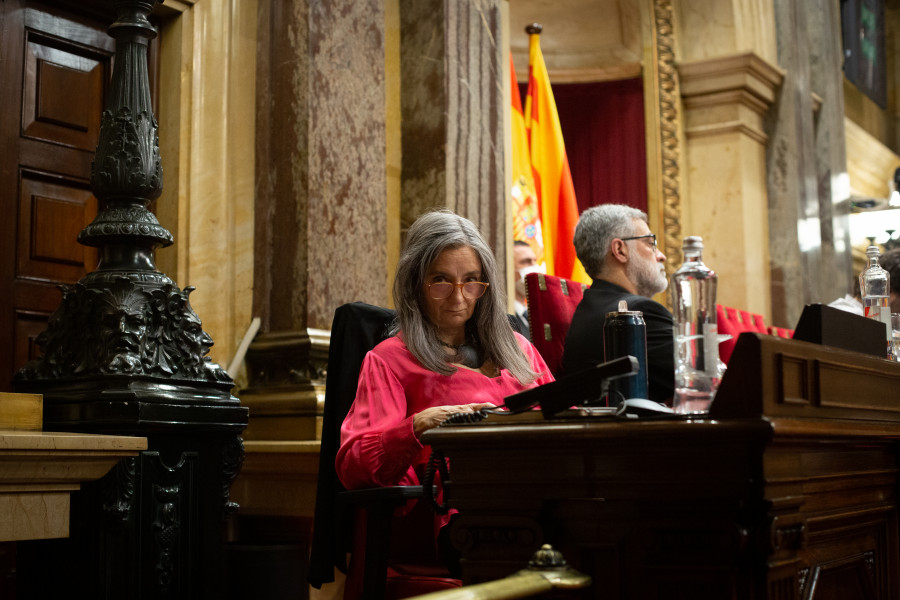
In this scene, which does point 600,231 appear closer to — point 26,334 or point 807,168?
point 26,334

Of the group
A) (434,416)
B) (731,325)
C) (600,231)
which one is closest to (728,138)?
(731,325)

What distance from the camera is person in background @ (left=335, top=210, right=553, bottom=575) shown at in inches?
95.4

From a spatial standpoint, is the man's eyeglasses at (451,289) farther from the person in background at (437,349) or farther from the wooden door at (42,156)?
the wooden door at (42,156)

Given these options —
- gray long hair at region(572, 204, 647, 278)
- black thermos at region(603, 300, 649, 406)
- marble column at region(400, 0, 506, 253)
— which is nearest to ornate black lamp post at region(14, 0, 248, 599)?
black thermos at region(603, 300, 649, 406)

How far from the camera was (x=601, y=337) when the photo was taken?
123 inches

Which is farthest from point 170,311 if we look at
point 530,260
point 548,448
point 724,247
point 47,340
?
point 724,247

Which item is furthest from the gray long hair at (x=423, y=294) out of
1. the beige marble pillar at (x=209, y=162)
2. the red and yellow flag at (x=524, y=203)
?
the red and yellow flag at (x=524, y=203)

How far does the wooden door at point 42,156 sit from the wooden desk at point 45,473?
103 centimetres

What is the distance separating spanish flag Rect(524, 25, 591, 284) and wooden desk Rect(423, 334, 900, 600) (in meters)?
4.75

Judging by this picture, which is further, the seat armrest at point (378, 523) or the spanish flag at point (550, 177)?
the spanish flag at point (550, 177)

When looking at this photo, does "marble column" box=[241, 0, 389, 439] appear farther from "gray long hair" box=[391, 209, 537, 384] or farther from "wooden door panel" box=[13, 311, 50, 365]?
"gray long hair" box=[391, 209, 537, 384]

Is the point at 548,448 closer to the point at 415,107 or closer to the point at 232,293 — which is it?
the point at 232,293

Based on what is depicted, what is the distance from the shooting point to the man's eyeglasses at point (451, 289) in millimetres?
2584

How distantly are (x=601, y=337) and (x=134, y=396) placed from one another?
1347mm
